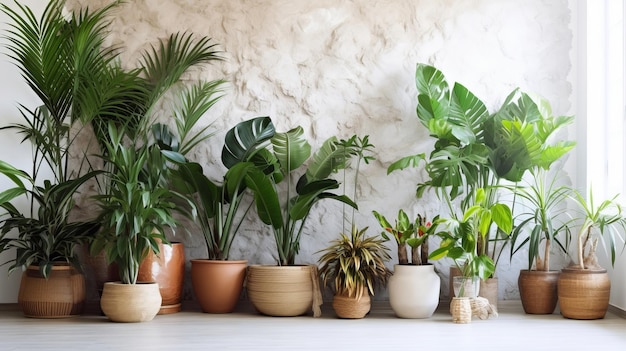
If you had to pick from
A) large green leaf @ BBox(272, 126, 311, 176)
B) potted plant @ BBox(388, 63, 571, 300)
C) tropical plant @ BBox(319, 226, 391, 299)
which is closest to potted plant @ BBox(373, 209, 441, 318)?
tropical plant @ BBox(319, 226, 391, 299)

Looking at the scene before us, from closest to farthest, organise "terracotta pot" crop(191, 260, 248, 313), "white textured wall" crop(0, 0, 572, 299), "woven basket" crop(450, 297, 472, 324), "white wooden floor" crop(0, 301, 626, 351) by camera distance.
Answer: "white wooden floor" crop(0, 301, 626, 351) < "woven basket" crop(450, 297, 472, 324) < "terracotta pot" crop(191, 260, 248, 313) < "white textured wall" crop(0, 0, 572, 299)

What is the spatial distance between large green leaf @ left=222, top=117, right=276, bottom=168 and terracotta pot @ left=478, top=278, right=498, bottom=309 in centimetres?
162

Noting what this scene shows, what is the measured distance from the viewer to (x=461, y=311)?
164 inches

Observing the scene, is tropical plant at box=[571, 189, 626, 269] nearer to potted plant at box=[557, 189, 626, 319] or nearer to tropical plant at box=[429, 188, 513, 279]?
potted plant at box=[557, 189, 626, 319]

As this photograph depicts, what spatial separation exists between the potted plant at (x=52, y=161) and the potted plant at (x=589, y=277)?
9.44 ft

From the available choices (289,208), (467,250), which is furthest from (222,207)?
(467,250)

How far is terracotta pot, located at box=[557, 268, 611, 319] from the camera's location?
4254 millimetres

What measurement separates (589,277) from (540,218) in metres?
0.56

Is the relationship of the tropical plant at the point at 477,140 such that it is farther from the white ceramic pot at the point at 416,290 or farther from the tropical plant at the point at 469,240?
the white ceramic pot at the point at 416,290

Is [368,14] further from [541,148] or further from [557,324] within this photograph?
[557,324]

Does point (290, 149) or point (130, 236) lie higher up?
point (290, 149)

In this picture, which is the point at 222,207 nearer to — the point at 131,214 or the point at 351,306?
the point at 131,214

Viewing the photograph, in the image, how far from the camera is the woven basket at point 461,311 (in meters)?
4.16

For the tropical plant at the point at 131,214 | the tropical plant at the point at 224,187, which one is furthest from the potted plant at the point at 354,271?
the tropical plant at the point at 131,214
